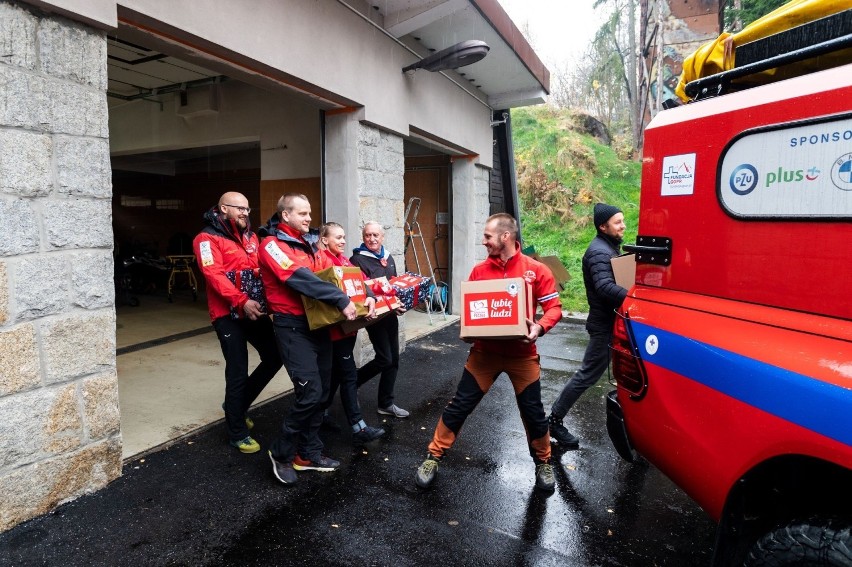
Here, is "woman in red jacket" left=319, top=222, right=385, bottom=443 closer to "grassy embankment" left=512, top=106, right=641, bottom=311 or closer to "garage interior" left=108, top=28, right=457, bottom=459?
"garage interior" left=108, top=28, right=457, bottom=459

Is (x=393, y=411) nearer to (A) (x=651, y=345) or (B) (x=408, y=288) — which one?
(B) (x=408, y=288)

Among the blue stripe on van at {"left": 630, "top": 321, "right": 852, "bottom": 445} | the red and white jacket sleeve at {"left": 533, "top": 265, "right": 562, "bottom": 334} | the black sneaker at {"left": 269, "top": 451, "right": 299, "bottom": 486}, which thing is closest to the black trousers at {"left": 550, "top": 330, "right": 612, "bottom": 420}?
the red and white jacket sleeve at {"left": 533, "top": 265, "right": 562, "bottom": 334}

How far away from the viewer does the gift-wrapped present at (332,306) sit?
3.36 metres

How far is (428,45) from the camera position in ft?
24.1

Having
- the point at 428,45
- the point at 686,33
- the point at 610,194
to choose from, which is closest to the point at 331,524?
the point at 428,45

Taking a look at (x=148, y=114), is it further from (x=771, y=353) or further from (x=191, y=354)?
(x=771, y=353)

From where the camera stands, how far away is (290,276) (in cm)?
335

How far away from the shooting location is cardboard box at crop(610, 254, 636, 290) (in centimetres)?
411

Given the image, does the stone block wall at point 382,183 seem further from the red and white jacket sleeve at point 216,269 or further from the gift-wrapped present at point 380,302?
the red and white jacket sleeve at point 216,269

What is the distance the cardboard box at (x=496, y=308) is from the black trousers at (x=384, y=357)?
1.36 meters

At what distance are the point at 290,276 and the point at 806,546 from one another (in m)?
2.80

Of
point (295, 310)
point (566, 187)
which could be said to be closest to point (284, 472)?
point (295, 310)

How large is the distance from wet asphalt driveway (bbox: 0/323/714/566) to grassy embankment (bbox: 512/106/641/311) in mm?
10699

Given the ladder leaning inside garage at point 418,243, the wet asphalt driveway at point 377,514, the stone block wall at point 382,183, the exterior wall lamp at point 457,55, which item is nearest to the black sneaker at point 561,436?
the wet asphalt driveway at point 377,514
